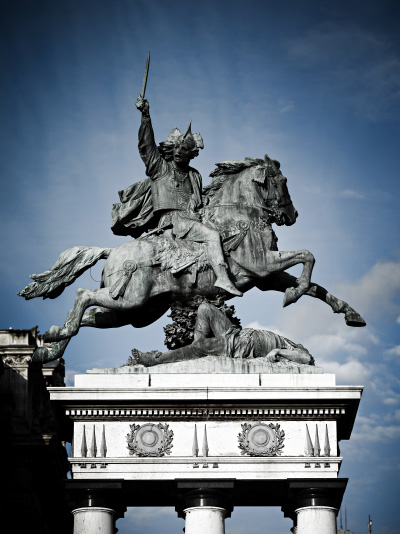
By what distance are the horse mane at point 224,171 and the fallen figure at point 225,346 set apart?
3.83m

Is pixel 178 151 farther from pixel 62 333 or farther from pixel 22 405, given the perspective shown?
pixel 22 405

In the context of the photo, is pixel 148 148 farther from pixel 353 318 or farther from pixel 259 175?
pixel 353 318

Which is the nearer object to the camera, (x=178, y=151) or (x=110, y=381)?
(x=110, y=381)

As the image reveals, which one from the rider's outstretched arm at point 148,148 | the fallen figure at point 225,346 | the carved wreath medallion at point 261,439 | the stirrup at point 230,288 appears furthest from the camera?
the rider's outstretched arm at point 148,148

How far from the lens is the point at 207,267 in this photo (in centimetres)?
4241

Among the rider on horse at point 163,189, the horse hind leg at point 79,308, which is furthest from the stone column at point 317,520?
the rider on horse at point 163,189

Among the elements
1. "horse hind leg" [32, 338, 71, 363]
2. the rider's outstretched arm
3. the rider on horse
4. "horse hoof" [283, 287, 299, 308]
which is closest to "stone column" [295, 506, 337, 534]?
"horse hoof" [283, 287, 299, 308]

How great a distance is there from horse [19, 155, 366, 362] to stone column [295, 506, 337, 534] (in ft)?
18.7

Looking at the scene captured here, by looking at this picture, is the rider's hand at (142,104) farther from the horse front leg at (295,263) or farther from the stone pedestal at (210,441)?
the stone pedestal at (210,441)

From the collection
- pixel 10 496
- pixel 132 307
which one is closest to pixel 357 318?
pixel 132 307

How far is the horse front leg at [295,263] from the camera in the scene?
42.7 meters

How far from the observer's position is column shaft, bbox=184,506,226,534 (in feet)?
128

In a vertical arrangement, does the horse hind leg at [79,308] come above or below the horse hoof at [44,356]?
above

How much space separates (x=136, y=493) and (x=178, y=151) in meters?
9.19
